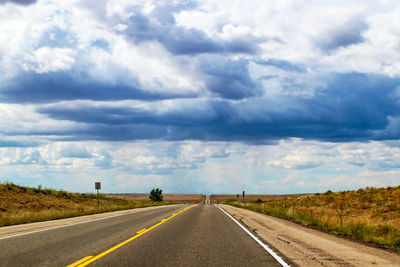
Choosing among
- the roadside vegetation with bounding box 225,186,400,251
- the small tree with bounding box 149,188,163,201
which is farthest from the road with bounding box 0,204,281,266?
the small tree with bounding box 149,188,163,201

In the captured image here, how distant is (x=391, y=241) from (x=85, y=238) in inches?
388

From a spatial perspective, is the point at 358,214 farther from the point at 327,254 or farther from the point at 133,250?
the point at 133,250

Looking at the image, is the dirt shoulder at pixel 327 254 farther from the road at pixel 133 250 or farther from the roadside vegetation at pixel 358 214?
the roadside vegetation at pixel 358 214

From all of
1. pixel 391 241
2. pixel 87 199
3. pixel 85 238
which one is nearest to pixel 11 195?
pixel 87 199

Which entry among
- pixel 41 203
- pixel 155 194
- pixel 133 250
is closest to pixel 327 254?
pixel 133 250

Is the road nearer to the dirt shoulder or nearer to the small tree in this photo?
the dirt shoulder

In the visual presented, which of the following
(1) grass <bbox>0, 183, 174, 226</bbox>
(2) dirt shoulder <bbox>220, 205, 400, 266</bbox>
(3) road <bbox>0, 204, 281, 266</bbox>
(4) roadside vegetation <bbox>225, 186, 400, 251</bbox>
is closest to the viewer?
(3) road <bbox>0, 204, 281, 266</bbox>

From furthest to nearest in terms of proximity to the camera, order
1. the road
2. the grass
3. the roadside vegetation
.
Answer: the grass, the roadside vegetation, the road

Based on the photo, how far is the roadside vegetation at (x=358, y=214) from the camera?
14117 mm

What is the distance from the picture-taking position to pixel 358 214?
35906 millimetres

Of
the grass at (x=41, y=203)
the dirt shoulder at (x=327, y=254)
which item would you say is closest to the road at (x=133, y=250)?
the dirt shoulder at (x=327, y=254)

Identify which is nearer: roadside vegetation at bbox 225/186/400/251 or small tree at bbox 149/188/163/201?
roadside vegetation at bbox 225/186/400/251

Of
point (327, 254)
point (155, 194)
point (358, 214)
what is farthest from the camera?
point (155, 194)

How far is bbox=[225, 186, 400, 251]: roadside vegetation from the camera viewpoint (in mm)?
14117
